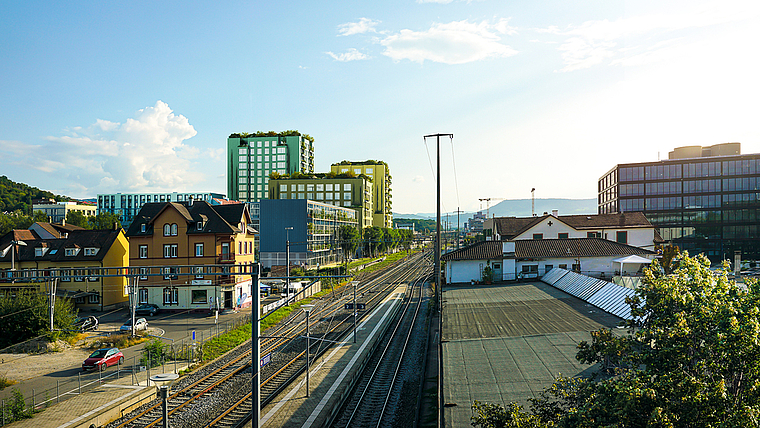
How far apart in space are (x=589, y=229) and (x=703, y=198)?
39.2 metres

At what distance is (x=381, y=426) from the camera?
1748 cm

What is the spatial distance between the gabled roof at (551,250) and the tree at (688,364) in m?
32.9

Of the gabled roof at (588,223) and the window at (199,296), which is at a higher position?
the gabled roof at (588,223)

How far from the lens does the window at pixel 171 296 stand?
43.2 meters

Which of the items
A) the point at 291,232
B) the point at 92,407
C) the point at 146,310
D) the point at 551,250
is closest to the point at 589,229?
the point at 551,250

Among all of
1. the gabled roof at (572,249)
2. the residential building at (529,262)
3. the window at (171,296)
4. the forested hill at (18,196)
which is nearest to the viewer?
the residential building at (529,262)

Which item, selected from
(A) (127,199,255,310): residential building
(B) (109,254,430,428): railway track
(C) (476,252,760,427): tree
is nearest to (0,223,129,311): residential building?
(A) (127,199,255,310): residential building

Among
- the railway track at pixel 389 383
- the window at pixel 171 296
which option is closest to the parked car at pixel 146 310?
the window at pixel 171 296

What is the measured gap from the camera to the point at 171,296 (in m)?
43.4

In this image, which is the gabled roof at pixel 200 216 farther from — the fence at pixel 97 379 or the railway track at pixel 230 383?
the fence at pixel 97 379

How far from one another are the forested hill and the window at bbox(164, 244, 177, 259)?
131 metres

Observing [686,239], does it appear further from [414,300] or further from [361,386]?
[361,386]

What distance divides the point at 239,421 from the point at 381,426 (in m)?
5.89

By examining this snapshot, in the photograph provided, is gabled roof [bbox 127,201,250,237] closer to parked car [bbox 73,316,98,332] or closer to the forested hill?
parked car [bbox 73,316,98,332]
